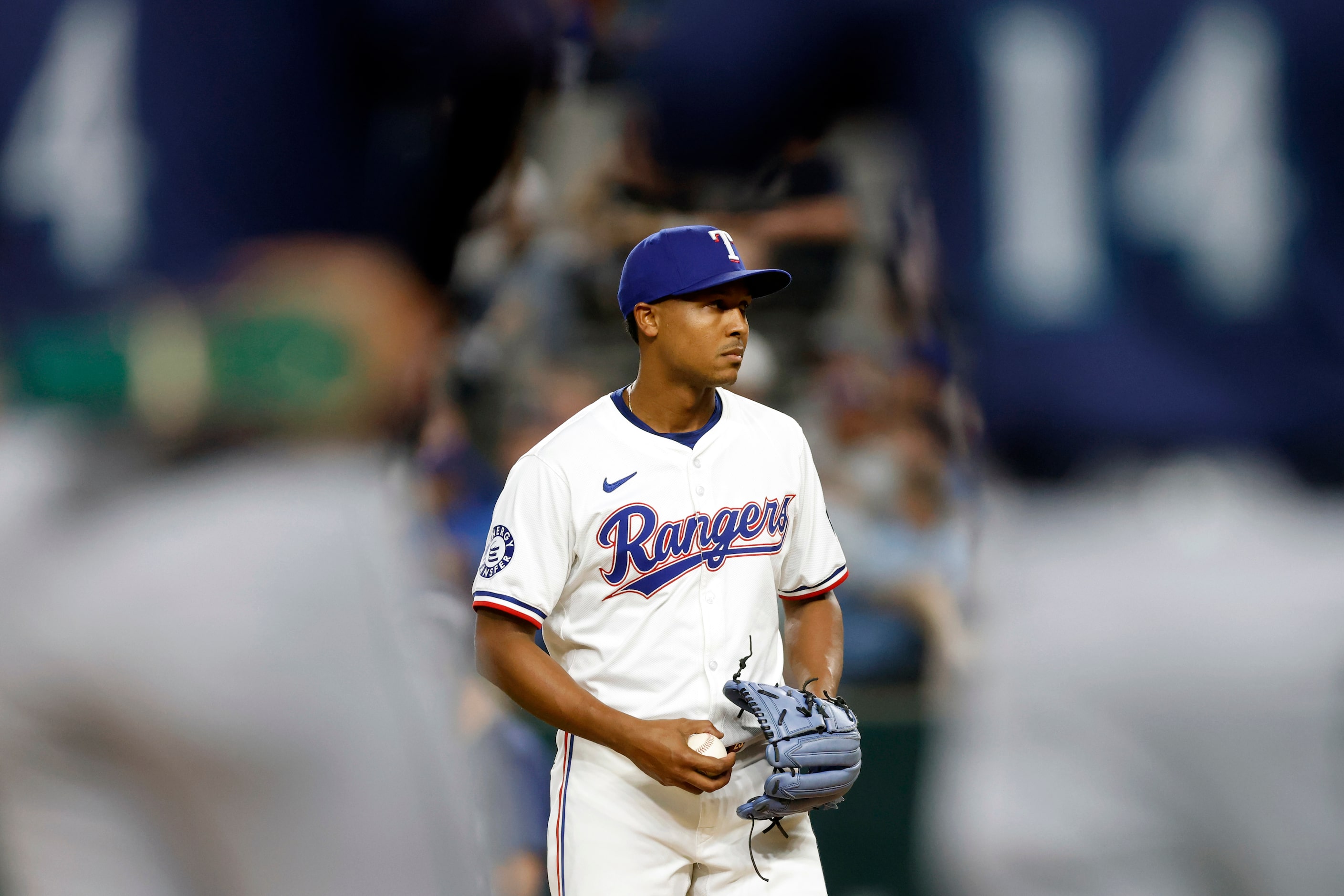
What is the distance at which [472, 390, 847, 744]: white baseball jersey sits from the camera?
5.08 feet

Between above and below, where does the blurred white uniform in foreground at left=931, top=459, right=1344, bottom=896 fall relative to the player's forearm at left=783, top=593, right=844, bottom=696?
below

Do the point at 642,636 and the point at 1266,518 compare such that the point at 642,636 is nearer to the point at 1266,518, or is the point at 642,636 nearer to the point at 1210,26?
the point at 1266,518

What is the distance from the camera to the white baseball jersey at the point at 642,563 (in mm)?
1548

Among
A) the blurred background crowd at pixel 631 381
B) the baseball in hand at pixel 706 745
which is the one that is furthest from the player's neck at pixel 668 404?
the blurred background crowd at pixel 631 381

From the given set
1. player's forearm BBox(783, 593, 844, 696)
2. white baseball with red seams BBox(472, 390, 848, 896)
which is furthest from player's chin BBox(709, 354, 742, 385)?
player's forearm BBox(783, 593, 844, 696)

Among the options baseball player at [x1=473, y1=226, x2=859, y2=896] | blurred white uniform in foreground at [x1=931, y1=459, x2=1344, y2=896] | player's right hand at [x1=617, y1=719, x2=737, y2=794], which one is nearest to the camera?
player's right hand at [x1=617, y1=719, x2=737, y2=794]

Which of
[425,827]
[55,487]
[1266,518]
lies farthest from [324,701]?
[1266,518]

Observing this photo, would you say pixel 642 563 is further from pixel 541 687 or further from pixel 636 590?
pixel 541 687

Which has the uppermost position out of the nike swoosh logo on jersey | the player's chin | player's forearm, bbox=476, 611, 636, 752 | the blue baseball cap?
the blue baseball cap

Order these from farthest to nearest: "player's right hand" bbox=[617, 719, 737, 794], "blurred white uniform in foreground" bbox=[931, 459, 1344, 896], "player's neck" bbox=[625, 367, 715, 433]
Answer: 1. "blurred white uniform in foreground" bbox=[931, 459, 1344, 896]
2. "player's neck" bbox=[625, 367, 715, 433]
3. "player's right hand" bbox=[617, 719, 737, 794]

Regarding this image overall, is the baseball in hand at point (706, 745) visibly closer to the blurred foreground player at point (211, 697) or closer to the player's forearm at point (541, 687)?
the player's forearm at point (541, 687)

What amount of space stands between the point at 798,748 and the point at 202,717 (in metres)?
1.97

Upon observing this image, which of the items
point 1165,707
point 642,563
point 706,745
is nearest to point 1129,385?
point 1165,707

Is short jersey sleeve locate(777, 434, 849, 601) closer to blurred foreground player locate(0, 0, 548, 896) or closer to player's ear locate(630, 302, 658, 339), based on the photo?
player's ear locate(630, 302, 658, 339)
